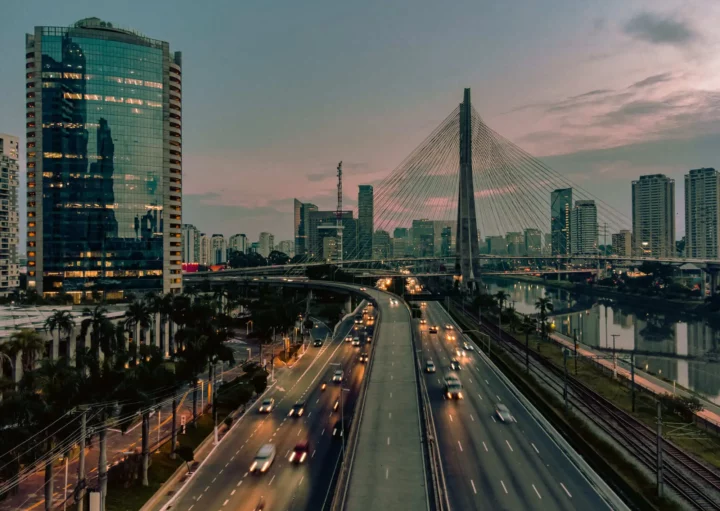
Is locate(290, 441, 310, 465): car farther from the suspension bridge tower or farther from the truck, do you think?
the suspension bridge tower

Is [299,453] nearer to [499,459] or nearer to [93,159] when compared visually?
[499,459]

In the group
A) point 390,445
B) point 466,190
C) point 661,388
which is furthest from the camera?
point 466,190

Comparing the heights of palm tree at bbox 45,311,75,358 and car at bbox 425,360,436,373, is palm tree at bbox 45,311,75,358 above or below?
above

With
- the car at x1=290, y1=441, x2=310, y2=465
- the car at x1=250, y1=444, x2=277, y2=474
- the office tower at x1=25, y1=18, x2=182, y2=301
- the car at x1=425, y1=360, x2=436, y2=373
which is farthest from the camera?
the office tower at x1=25, y1=18, x2=182, y2=301

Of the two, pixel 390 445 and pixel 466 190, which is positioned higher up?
pixel 466 190

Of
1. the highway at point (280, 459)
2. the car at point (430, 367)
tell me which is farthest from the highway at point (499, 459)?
the highway at point (280, 459)

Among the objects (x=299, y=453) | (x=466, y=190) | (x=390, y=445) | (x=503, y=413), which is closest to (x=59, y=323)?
(x=299, y=453)

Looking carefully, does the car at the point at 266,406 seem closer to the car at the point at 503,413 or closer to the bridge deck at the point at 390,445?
the bridge deck at the point at 390,445

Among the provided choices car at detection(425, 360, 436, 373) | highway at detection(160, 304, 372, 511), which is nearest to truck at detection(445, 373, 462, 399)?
car at detection(425, 360, 436, 373)
